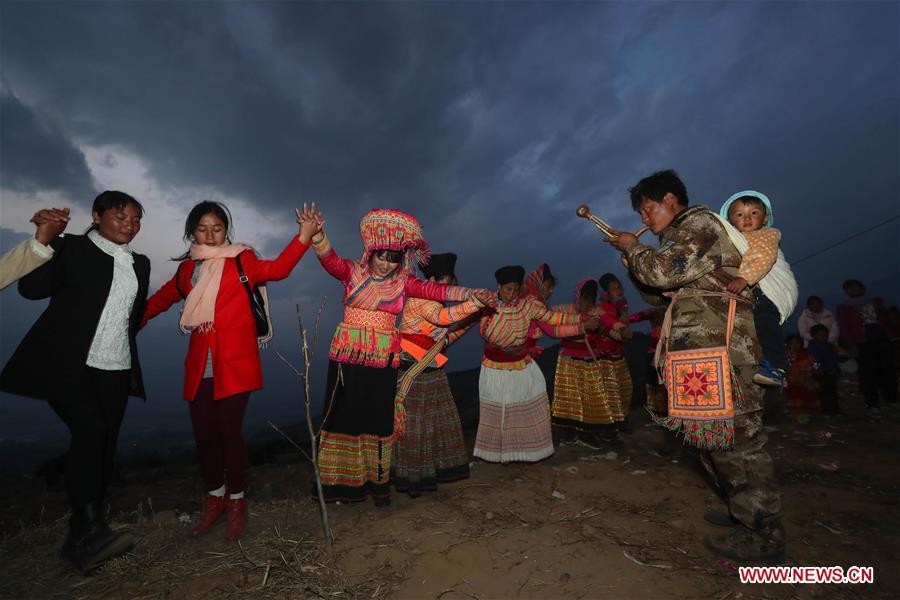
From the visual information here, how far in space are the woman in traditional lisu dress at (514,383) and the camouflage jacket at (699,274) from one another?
7.55 ft

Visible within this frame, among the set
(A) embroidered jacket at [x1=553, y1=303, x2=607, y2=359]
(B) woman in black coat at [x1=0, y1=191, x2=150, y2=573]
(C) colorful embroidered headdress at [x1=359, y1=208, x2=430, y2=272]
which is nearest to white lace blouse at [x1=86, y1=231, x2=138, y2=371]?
(B) woman in black coat at [x1=0, y1=191, x2=150, y2=573]

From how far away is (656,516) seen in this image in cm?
332

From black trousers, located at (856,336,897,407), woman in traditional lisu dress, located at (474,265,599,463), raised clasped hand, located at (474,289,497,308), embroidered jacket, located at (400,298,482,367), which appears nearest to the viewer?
raised clasped hand, located at (474,289,497,308)

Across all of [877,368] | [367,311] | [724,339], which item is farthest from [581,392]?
[877,368]

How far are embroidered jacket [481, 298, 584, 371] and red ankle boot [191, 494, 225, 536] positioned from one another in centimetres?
311

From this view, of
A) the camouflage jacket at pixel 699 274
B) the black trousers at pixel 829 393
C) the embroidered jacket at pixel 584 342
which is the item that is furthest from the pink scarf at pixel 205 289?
the black trousers at pixel 829 393

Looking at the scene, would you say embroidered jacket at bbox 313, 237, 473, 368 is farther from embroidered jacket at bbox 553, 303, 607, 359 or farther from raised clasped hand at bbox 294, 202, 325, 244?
embroidered jacket at bbox 553, 303, 607, 359

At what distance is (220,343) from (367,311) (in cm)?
114

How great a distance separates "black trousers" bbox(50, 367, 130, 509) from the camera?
273 centimetres

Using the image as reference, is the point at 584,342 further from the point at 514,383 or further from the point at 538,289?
the point at 514,383

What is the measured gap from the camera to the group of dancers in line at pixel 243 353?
2748mm

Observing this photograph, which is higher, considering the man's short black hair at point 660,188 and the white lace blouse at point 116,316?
the man's short black hair at point 660,188

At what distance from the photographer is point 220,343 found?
123 inches

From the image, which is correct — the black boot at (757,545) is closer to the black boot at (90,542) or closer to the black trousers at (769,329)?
the black trousers at (769,329)
